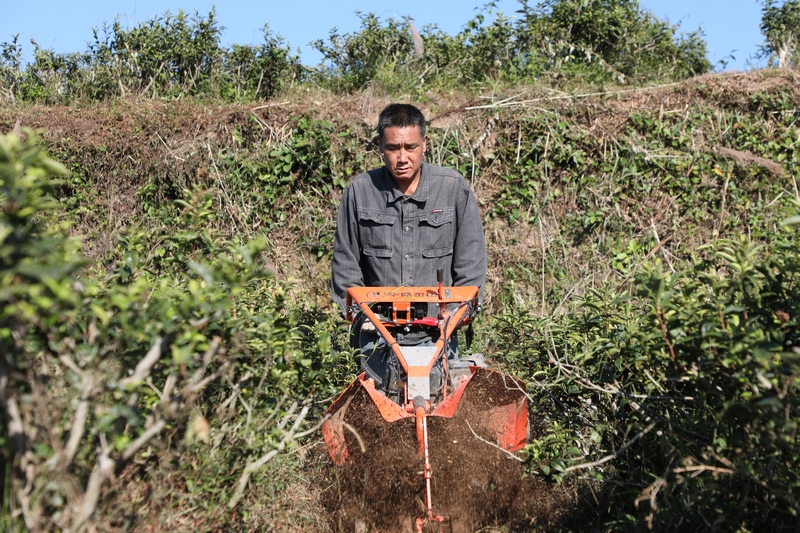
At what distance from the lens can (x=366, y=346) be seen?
522 centimetres

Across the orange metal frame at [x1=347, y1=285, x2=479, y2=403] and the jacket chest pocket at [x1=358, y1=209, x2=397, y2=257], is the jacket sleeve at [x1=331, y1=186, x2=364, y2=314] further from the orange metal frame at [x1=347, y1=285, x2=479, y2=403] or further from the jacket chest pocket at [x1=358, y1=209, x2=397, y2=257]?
the orange metal frame at [x1=347, y1=285, x2=479, y2=403]

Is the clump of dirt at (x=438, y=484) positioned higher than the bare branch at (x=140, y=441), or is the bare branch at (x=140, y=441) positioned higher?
the bare branch at (x=140, y=441)

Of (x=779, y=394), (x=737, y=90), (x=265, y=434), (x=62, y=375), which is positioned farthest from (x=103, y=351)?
(x=737, y=90)

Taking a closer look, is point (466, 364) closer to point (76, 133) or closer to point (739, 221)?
point (739, 221)

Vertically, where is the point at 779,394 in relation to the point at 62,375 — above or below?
below

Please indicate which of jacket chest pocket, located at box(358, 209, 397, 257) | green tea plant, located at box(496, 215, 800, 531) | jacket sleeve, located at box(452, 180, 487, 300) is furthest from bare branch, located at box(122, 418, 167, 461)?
jacket sleeve, located at box(452, 180, 487, 300)

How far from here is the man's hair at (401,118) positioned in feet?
17.3

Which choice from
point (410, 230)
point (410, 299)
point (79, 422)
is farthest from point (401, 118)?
point (79, 422)

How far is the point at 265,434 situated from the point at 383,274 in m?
2.30

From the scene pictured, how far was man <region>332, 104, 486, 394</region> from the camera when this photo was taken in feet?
18.0

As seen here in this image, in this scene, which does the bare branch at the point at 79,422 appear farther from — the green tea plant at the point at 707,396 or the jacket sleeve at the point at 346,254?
the jacket sleeve at the point at 346,254

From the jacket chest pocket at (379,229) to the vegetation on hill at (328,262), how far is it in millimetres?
650

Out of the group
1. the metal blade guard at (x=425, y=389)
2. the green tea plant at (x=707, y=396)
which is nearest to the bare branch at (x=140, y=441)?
the green tea plant at (x=707, y=396)

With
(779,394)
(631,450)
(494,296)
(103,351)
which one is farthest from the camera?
(494,296)
